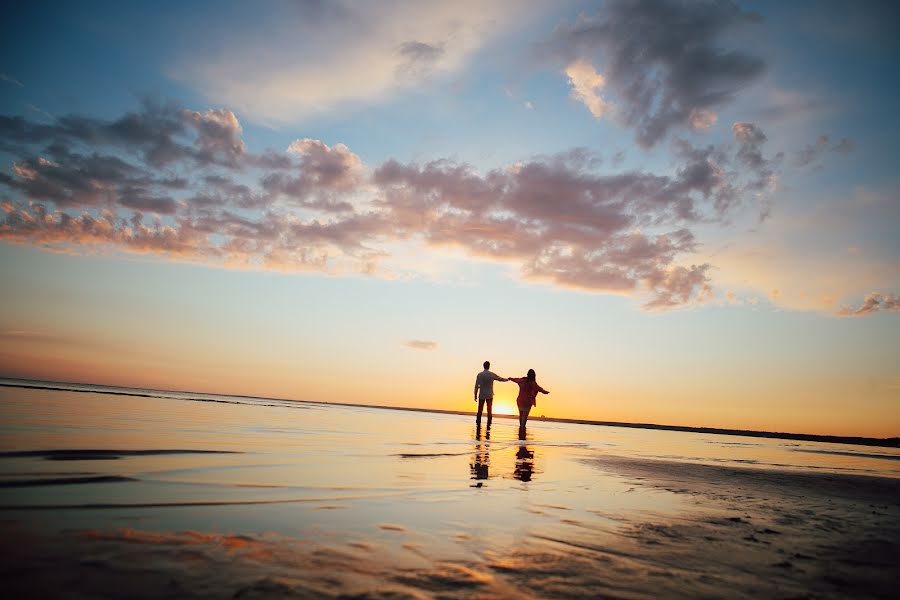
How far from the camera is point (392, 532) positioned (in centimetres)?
390

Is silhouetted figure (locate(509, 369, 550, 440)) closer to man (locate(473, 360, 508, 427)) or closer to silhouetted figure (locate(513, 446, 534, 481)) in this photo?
man (locate(473, 360, 508, 427))

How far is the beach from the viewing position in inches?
106

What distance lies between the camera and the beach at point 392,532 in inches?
106

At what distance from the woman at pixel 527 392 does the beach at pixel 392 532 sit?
11.8 metres

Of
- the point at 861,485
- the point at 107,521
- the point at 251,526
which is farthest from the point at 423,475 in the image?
the point at 861,485

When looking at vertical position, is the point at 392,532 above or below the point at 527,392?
below

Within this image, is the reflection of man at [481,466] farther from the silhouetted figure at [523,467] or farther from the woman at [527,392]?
the woman at [527,392]

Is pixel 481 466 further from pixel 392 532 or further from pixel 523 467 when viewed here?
pixel 392 532

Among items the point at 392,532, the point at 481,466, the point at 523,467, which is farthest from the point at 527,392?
the point at 392,532

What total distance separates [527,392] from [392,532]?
16.9 meters

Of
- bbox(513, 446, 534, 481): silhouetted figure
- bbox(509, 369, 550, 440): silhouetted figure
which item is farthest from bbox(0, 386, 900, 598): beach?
bbox(509, 369, 550, 440): silhouetted figure

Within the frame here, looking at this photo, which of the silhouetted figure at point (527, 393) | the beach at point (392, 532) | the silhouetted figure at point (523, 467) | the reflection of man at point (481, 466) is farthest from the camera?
the silhouetted figure at point (527, 393)

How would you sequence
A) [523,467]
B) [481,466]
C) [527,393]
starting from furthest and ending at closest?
[527,393], [523,467], [481,466]

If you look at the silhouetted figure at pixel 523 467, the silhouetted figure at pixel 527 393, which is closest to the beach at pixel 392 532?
the silhouetted figure at pixel 523 467
